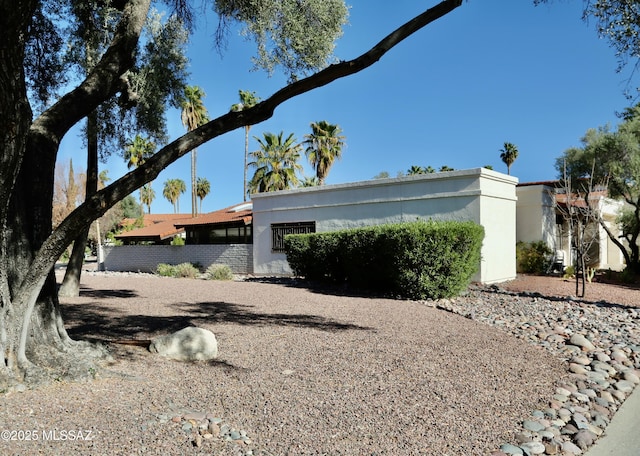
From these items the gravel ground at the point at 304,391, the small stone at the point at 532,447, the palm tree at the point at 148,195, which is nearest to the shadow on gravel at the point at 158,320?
the gravel ground at the point at 304,391

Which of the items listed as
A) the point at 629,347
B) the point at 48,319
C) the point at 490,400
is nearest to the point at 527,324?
the point at 629,347

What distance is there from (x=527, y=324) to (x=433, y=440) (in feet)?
18.6

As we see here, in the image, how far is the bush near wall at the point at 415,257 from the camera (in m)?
11.1

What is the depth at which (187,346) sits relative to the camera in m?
5.67

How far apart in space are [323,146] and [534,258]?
20319 millimetres

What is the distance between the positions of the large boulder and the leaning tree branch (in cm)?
178

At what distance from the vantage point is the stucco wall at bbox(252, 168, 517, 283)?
1391 cm

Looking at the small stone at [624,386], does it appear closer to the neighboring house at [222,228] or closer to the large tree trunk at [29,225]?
the large tree trunk at [29,225]

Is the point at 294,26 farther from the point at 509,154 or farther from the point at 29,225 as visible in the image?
the point at 509,154

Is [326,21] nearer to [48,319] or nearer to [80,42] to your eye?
[80,42]

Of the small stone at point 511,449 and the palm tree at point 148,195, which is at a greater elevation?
the palm tree at point 148,195

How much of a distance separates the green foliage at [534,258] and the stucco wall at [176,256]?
11.3 m

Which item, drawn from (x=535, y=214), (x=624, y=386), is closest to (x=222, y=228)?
(x=535, y=214)

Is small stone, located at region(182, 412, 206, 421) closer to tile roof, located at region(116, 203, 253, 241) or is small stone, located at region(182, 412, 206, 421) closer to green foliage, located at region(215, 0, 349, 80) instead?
green foliage, located at region(215, 0, 349, 80)
